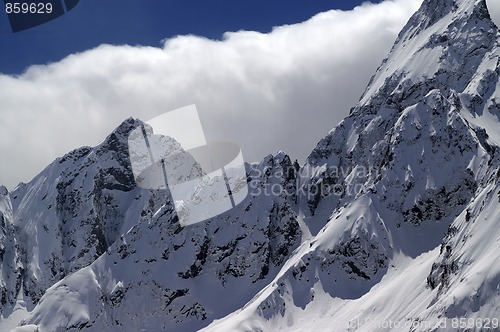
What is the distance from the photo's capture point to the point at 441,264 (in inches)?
6324

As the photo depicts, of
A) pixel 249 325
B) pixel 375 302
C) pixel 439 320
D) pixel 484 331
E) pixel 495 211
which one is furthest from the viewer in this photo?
pixel 249 325

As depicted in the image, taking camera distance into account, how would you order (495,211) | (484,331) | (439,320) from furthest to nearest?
(495,211), (439,320), (484,331)

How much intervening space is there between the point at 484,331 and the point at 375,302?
2005 inches

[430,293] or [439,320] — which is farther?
[430,293]

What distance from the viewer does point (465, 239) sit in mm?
156125

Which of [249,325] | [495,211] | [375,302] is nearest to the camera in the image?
[495,211]

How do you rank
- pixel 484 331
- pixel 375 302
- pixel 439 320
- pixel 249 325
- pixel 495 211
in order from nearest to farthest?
pixel 484 331
pixel 439 320
pixel 495 211
pixel 375 302
pixel 249 325

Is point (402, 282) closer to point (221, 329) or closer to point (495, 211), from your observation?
point (495, 211)

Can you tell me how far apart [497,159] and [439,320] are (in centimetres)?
6649

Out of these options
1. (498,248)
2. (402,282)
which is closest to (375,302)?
(402,282)

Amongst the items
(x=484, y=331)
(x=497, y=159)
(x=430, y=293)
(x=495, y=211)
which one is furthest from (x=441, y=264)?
(x=497, y=159)

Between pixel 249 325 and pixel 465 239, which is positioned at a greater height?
pixel 465 239

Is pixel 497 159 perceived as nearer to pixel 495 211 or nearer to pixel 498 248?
pixel 495 211

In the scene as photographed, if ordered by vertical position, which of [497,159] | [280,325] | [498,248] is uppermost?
[497,159]
